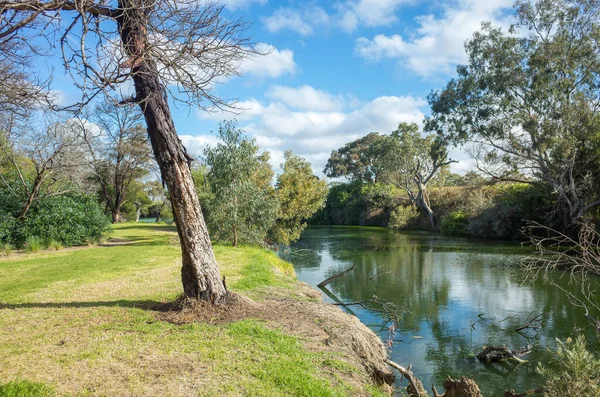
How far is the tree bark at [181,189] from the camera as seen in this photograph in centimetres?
707

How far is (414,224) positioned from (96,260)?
37.9m

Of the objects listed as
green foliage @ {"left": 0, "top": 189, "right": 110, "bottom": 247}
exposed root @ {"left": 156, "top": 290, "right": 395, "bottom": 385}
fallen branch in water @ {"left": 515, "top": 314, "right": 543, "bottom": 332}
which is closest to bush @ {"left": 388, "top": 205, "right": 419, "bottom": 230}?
green foliage @ {"left": 0, "top": 189, "right": 110, "bottom": 247}

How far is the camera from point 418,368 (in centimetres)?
805

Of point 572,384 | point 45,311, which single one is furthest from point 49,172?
point 572,384

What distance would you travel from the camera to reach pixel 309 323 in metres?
7.50

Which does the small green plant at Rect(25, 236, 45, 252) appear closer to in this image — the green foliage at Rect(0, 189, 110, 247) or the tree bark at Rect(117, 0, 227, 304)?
the green foliage at Rect(0, 189, 110, 247)

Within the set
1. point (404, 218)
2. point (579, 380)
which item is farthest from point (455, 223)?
point (579, 380)

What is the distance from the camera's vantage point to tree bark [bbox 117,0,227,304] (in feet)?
23.2

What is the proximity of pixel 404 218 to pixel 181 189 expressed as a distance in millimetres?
41381

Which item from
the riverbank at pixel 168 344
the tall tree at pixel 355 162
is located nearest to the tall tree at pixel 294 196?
the riverbank at pixel 168 344

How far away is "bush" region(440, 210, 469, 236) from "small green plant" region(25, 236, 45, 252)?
1206 inches

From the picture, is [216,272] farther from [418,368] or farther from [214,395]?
[418,368]

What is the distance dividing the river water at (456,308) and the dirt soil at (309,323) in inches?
49.0

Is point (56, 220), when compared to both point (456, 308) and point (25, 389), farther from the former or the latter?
point (456, 308)
